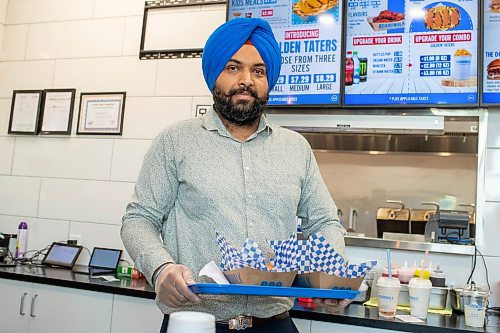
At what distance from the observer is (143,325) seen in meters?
2.12

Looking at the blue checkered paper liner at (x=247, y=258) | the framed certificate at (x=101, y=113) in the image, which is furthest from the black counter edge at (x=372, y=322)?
the framed certificate at (x=101, y=113)

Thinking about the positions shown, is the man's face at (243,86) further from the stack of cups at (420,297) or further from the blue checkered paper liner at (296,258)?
the stack of cups at (420,297)

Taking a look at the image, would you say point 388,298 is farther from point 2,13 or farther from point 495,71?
point 2,13

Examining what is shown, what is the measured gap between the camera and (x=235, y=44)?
4.13 ft

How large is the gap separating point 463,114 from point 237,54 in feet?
4.68

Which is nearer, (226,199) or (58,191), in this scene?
(226,199)

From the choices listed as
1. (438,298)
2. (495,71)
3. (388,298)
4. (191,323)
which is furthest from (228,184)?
(495,71)

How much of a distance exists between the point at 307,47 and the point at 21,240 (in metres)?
2.03

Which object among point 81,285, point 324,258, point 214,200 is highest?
point 214,200

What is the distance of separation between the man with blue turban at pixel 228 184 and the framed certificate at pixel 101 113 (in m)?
1.60

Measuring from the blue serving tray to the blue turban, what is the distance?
605 millimetres

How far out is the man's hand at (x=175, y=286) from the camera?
0.93m

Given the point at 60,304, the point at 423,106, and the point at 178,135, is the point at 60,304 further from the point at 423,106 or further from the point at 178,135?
the point at 423,106

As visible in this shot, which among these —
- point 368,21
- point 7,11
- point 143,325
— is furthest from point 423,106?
point 7,11
